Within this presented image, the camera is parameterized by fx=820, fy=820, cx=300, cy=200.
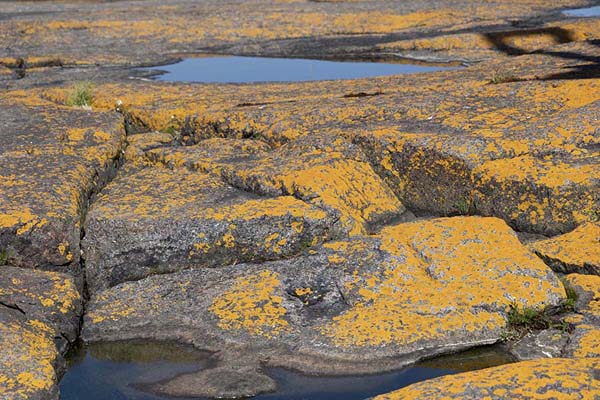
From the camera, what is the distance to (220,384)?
4777 mm

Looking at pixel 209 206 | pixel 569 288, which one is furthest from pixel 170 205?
pixel 569 288

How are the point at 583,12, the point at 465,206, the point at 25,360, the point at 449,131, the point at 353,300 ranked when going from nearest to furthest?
1. the point at 25,360
2. the point at 353,300
3. the point at 465,206
4. the point at 449,131
5. the point at 583,12

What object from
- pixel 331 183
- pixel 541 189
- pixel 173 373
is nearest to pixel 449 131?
pixel 541 189

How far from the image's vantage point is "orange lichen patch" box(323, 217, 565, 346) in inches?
199

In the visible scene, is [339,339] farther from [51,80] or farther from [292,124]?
[51,80]

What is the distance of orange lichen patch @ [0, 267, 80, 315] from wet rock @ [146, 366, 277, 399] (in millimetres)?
1038

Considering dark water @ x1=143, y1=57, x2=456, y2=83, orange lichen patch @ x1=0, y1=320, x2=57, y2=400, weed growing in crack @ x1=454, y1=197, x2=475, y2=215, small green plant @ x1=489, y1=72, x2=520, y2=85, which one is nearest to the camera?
orange lichen patch @ x1=0, y1=320, x2=57, y2=400

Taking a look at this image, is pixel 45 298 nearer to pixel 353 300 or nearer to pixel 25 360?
pixel 25 360

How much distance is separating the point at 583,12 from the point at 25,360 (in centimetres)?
1634

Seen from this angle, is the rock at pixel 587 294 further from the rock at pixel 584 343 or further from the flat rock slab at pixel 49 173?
the flat rock slab at pixel 49 173

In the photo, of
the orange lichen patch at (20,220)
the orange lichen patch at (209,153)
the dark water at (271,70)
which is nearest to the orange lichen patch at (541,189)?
the orange lichen patch at (209,153)

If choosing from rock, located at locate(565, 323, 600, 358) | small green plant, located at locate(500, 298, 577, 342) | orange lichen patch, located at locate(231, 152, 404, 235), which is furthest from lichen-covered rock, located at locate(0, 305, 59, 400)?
rock, located at locate(565, 323, 600, 358)

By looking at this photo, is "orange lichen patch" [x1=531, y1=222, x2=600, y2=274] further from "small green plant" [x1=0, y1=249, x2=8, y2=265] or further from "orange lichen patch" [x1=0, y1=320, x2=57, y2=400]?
"small green plant" [x1=0, y1=249, x2=8, y2=265]

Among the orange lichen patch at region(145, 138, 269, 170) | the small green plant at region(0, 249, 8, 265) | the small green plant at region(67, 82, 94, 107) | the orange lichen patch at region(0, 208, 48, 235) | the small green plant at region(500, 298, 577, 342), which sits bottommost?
the small green plant at region(500, 298, 577, 342)
